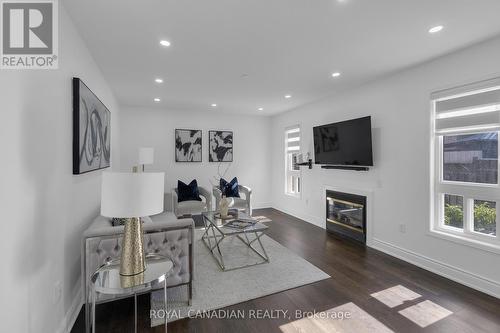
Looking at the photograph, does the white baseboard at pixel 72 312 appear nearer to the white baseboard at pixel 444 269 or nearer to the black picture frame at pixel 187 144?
the black picture frame at pixel 187 144

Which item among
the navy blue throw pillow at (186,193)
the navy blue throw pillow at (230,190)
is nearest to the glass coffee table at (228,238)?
the navy blue throw pillow at (186,193)

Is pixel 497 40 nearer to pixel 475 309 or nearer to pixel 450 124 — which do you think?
pixel 450 124

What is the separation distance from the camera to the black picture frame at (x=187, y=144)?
5.77 metres

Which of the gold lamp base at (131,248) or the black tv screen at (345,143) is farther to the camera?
the black tv screen at (345,143)

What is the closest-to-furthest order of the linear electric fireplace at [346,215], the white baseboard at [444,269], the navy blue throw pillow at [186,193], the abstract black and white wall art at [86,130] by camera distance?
the abstract black and white wall art at [86,130]
the white baseboard at [444,269]
the linear electric fireplace at [346,215]
the navy blue throw pillow at [186,193]

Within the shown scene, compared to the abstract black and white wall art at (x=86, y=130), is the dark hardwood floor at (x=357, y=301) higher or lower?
lower

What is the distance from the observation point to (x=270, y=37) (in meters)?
2.42

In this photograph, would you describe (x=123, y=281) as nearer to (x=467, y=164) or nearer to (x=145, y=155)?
(x=145, y=155)

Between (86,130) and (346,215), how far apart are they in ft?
13.4

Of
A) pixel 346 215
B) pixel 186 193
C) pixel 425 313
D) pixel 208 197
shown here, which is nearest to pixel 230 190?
pixel 208 197

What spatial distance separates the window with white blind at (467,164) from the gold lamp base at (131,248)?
3344mm

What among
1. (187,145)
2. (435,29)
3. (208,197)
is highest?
(435,29)

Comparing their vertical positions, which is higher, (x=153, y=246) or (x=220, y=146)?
(x=220, y=146)

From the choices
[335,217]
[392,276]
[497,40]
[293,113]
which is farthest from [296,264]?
[293,113]
